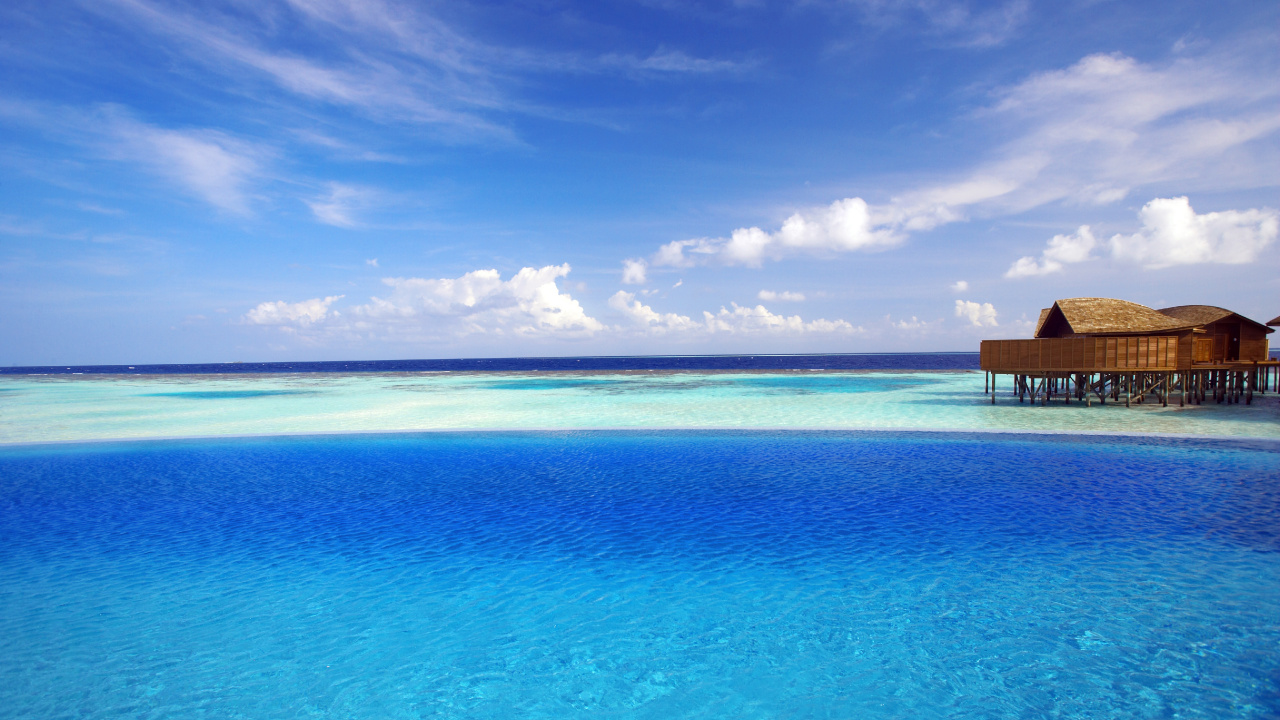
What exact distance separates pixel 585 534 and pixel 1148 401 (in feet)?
106

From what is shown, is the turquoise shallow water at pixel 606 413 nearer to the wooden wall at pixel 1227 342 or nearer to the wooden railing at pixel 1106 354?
the wooden railing at pixel 1106 354

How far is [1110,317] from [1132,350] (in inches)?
151

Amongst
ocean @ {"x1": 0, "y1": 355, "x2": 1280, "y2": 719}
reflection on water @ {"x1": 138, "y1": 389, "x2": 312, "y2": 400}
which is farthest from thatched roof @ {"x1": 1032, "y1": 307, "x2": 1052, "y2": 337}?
reflection on water @ {"x1": 138, "y1": 389, "x2": 312, "y2": 400}

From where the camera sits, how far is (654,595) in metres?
7.89

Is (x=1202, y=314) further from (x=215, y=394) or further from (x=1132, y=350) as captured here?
(x=215, y=394)

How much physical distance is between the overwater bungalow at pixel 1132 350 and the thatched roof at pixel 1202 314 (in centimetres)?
4

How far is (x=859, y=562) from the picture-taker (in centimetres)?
879

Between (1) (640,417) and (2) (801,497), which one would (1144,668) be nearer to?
(2) (801,497)

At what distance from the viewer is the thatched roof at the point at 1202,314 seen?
30.9 meters

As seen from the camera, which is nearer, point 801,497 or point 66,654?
point 66,654

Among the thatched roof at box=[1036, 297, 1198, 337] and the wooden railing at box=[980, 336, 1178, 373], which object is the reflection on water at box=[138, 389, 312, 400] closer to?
the wooden railing at box=[980, 336, 1178, 373]

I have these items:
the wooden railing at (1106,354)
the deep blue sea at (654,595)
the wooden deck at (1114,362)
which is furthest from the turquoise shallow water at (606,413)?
the deep blue sea at (654,595)

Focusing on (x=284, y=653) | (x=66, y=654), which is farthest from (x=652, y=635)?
(x=66, y=654)

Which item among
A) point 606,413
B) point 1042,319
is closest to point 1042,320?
point 1042,319
